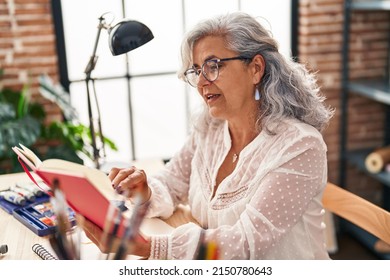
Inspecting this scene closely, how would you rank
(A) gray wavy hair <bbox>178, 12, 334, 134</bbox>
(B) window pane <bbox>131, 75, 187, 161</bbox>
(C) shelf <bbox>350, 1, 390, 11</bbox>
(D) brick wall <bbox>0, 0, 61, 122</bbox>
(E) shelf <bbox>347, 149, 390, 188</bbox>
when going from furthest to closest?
1. (B) window pane <bbox>131, 75, 187, 161</bbox>
2. (E) shelf <bbox>347, 149, 390, 188</bbox>
3. (C) shelf <bbox>350, 1, 390, 11</bbox>
4. (D) brick wall <bbox>0, 0, 61, 122</bbox>
5. (A) gray wavy hair <bbox>178, 12, 334, 134</bbox>

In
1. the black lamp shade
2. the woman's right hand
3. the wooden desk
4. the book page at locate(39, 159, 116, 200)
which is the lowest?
the wooden desk

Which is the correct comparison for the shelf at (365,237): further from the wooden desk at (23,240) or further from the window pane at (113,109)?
the wooden desk at (23,240)

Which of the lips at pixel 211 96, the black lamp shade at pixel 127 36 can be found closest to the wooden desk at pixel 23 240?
the lips at pixel 211 96

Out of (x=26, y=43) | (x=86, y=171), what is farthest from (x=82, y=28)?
(x=86, y=171)

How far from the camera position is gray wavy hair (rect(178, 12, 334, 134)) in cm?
147

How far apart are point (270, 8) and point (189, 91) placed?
0.63m

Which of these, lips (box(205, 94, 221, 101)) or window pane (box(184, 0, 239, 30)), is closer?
lips (box(205, 94, 221, 101))

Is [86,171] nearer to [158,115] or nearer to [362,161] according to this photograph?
[158,115]

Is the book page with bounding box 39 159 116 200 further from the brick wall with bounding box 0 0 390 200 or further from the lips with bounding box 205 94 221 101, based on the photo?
the brick wall with bounding box 0 0 390 200

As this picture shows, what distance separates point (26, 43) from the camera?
2.55 meters

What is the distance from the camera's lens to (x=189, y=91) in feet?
9.70

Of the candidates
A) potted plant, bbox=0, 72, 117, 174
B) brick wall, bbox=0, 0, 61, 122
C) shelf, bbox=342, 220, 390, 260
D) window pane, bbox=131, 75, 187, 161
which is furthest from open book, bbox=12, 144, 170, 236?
shelf, bbox=342, 220, 390, 260

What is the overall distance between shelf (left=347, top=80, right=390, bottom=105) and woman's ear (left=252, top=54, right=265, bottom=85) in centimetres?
137
